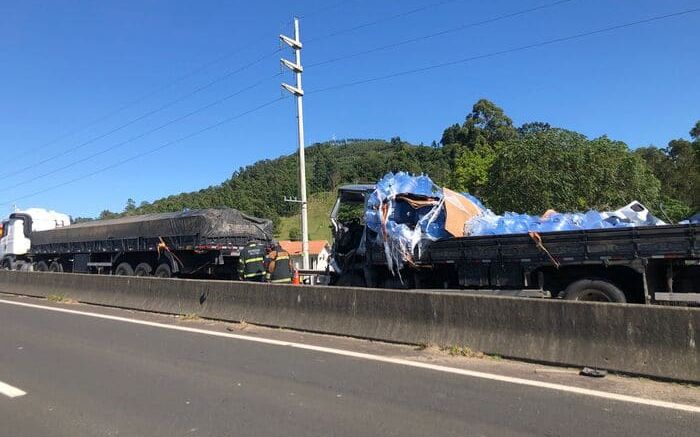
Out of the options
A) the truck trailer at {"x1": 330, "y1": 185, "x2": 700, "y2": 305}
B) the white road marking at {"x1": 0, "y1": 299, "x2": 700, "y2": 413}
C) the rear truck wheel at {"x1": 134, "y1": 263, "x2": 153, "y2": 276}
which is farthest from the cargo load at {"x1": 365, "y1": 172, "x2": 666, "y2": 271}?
the rear truck wheel at {"x1": 134, "y1": 263, "x2": 153, "y2": 276}

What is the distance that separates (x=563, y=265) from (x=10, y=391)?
8061mm

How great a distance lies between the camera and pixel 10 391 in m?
5.99

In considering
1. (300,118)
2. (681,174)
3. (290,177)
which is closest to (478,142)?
(681,174)

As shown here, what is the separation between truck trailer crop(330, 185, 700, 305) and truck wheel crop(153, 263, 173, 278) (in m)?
8.88

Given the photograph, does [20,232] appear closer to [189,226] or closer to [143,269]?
[143,269]

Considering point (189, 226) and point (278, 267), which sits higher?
point (189, 226)

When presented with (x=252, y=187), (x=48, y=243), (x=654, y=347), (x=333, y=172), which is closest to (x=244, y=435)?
(x=654, y=347)

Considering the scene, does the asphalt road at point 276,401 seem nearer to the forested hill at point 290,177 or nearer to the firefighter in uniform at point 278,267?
the firefighter in uniform at point 278,267

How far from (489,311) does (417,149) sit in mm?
120047

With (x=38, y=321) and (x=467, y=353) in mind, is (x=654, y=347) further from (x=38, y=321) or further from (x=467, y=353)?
(x=38, y=321)

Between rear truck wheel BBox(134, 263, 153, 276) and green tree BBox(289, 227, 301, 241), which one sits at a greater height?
green tree BBox(289, 227, 301, 241)

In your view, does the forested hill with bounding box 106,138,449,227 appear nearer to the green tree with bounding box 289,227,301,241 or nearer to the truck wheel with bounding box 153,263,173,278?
the green tree with bounding box 289,227,301,241

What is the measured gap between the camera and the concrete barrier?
234 inches

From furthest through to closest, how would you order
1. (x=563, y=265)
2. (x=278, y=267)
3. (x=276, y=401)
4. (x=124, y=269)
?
(x=124, y=269) < (x=278, y=267) < (x=563, y=265) < (x=276, y=401)
